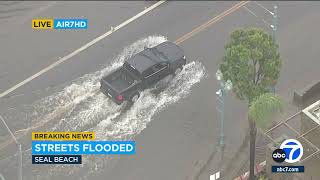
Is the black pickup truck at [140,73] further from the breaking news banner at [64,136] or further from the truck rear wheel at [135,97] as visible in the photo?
the breaking news banner at [64,136]

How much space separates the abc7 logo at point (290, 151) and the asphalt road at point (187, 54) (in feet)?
16.4

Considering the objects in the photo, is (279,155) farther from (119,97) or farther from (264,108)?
(119,97)

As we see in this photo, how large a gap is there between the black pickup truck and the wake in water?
0.88 m

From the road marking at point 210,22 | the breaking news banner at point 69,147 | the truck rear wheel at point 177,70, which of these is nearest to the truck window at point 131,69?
the truck rear wheel at point 177,70

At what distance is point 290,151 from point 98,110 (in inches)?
518

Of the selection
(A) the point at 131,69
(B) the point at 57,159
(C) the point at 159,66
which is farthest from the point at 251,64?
(B) the point at 57,159

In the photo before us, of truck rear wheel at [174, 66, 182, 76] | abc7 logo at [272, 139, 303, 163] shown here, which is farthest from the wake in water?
abc7 logo at [272, 139, 303, 163]

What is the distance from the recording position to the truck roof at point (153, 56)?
1823 inches

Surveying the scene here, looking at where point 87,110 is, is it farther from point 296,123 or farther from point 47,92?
point 296,123

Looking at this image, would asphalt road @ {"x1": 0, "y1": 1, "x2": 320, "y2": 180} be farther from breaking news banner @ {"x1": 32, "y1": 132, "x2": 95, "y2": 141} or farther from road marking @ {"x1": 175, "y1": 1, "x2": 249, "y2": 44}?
breaking news banner @ {"x1": 32, "y1": 132, "x2": 95, "y2": 141}

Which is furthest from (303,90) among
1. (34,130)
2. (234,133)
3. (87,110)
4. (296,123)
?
(34,130)

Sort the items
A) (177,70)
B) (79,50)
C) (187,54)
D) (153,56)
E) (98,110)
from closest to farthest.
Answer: (98,110), (153,56), (177,70), (187,54), (79,50)

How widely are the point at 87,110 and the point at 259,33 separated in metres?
13.1

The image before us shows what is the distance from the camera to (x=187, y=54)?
1954 inches
